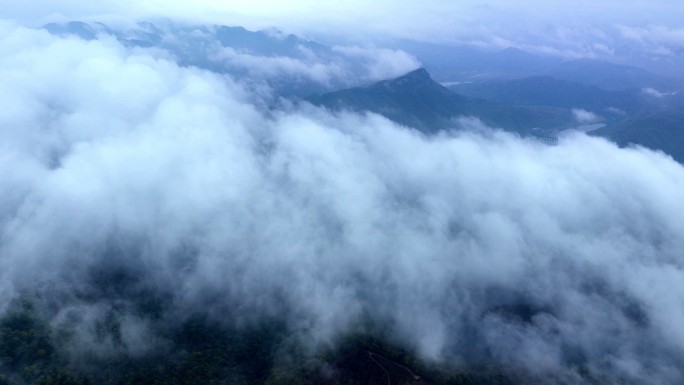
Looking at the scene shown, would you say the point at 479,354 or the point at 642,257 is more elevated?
the point at 642,257

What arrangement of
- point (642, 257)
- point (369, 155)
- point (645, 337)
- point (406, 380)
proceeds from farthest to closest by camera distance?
point (369, 155) < point (642, 257) < point (645, 337) < point (406, 380)

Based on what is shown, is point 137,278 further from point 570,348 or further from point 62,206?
point 570,348

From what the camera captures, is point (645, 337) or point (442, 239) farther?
point (442, 239)

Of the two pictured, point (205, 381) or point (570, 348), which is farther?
point (570, 348)

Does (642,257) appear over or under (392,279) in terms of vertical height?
over

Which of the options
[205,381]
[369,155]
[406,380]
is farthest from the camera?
[369,155]

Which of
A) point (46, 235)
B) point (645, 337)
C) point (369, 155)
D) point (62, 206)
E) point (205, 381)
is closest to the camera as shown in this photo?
point (205, 381)

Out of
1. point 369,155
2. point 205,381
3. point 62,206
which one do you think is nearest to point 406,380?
point 205,381

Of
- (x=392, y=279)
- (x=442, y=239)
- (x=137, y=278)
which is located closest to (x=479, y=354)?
(x=392, y=279)

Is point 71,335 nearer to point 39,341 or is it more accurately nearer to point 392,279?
point 39,341
